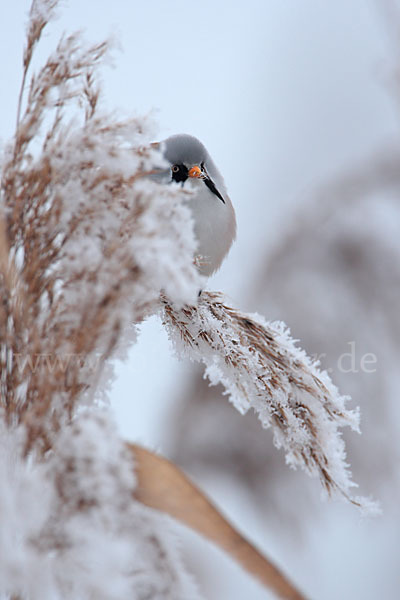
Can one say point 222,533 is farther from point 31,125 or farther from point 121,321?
point 31,125

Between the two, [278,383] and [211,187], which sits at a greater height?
[211,187]

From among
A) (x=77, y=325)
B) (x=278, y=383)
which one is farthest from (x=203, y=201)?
(x=77, y=325)

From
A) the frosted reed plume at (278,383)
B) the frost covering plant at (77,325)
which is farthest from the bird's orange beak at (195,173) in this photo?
the frost covering plant at (77,325)

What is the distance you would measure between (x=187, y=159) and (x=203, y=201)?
14cm

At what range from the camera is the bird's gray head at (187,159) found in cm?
190

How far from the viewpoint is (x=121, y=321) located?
643 millimetres

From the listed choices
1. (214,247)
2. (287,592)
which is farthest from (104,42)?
(214,247)

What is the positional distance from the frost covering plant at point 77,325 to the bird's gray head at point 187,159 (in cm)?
107

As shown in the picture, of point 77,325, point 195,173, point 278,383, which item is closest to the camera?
point 77,325

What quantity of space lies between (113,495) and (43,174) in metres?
0.37

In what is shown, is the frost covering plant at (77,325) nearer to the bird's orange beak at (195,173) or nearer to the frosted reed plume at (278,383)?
the frosted reed plume at (278,383)

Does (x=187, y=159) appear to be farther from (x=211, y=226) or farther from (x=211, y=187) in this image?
(x=211, y=226)

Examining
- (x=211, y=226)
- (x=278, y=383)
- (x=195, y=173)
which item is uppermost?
(x=195, y=173)

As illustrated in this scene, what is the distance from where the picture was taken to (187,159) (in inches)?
75.9
